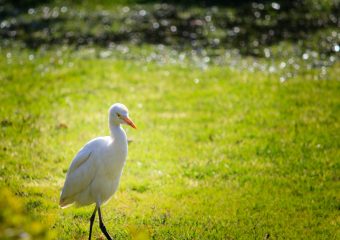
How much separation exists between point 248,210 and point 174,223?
3.51ft

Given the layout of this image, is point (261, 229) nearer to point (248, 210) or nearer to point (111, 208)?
point (248, 210)

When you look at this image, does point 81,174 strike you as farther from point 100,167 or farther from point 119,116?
point 119,116

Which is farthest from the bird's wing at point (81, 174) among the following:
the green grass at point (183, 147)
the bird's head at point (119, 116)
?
the green grass at point (183, 147)

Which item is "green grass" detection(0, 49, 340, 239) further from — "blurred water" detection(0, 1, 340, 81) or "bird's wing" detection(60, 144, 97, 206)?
"blurred water" detection(0, 1, 340, 81)

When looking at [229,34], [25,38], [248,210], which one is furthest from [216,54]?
[248,210]

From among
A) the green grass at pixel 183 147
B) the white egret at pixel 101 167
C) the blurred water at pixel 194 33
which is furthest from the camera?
the blurred water at pixel 194 33

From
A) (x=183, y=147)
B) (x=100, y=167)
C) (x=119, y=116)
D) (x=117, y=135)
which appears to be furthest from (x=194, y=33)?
(x=100, y=167)

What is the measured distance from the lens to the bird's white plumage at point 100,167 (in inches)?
250

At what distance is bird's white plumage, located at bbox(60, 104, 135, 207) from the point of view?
6355 millimetres

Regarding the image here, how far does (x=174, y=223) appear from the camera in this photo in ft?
22.5

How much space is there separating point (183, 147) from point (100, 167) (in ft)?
10.9

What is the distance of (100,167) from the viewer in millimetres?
6355

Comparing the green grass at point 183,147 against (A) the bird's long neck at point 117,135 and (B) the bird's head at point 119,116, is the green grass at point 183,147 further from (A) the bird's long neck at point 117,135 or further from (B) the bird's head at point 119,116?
(B) the bird's head at point 119,116

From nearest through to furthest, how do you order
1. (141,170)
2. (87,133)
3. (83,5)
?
(141,170) → (87,133) → (83,5)
